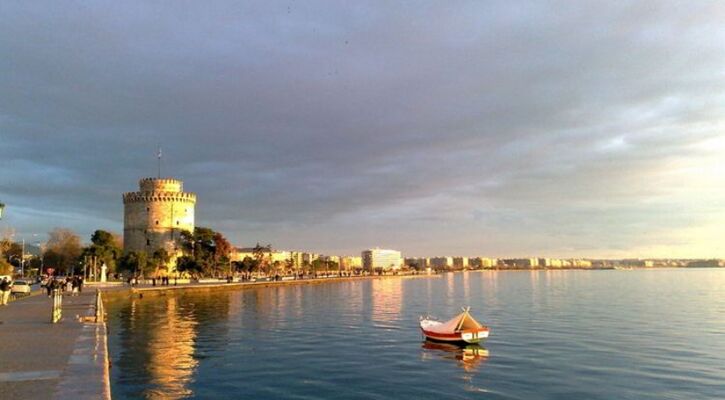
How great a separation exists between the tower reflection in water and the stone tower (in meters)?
78.2

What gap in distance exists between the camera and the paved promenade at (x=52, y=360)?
35.6ft

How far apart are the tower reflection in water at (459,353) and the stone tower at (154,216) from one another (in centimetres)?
7819

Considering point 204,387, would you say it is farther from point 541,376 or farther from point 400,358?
point 541,376

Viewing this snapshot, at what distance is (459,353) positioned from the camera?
26.7 m

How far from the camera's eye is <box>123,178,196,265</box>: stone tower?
98.2 m

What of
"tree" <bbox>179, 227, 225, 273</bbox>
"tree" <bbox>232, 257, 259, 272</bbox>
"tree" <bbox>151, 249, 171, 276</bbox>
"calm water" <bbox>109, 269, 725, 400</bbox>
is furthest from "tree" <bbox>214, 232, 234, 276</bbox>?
"calm water" <bbox>109, 269, 725, 400</bbox>

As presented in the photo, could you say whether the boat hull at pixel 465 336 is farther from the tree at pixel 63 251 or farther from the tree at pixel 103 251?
the tree at pixel 63 251

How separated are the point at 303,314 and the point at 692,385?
29.9m

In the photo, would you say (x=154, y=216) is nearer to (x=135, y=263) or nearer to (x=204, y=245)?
(x=204, y=245)

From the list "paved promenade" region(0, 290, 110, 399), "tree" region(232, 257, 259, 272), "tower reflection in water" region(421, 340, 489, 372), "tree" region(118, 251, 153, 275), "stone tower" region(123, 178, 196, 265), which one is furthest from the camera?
"tree" region(232, 257, 259, 272)

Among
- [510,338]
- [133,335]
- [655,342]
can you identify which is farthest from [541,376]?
[133,335]

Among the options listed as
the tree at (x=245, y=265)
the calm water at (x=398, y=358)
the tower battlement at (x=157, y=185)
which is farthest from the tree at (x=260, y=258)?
the calm water at (x=398, y=358)

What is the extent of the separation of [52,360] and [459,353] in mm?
18089

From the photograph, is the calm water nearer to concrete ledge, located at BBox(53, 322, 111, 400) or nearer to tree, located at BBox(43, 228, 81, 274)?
concrete ledge, located at BBox(53, 322, 111, 400)
